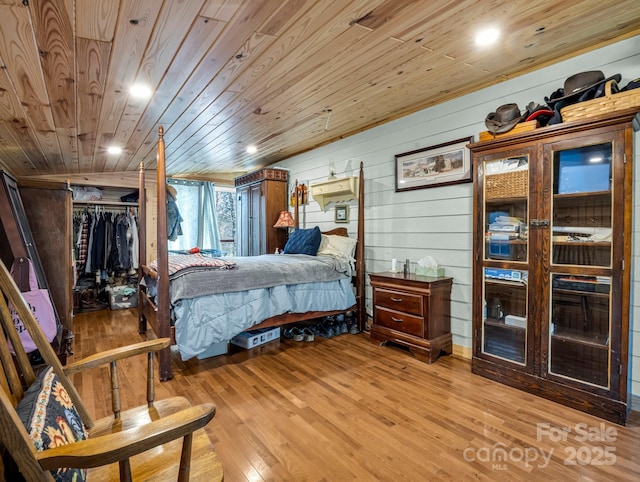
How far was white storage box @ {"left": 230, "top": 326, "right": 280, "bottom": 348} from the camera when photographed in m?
3.39

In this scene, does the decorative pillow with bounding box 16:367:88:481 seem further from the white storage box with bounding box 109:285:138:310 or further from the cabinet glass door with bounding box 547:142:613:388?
the white storage box with bounding box 109:285:138:310

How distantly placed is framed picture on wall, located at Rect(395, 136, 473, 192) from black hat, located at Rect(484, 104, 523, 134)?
1.41ft

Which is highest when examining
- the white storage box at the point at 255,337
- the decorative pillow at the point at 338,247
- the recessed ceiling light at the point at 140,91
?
the recessed ceiling light at the point at 140,91

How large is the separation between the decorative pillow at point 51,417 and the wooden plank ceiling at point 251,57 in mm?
1527

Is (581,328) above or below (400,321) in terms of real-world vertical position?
above

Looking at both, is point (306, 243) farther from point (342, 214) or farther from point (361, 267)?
point (361, 267)

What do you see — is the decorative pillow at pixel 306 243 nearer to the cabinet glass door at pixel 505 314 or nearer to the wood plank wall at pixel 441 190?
the wood plank wall at pixel 441 190

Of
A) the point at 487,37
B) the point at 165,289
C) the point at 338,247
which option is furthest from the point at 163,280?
the point at 487,37

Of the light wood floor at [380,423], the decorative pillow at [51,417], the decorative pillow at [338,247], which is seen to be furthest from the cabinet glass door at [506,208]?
the decorative pillow at [51,417]

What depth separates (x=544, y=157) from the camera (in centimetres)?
232

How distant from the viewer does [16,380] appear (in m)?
1.03

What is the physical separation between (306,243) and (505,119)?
2.45m

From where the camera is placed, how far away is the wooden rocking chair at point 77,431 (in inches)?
29.0

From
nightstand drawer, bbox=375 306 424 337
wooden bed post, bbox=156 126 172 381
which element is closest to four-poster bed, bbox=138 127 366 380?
wooden bed post, bbox=156 126 172 381
